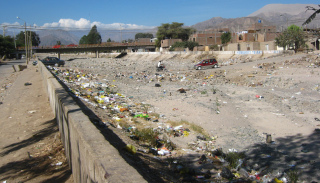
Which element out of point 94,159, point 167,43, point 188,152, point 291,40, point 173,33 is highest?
point 173,33

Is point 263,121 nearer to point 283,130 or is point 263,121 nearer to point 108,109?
point 283,130

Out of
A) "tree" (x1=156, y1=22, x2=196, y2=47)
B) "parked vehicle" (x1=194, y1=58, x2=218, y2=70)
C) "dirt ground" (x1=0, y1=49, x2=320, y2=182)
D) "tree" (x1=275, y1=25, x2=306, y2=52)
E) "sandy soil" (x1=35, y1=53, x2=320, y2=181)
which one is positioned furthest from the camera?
"tree" (x1=156, y1=22, x2=196, y2=47)

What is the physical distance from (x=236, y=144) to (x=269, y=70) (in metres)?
18.9

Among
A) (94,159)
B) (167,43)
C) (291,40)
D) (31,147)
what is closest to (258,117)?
(31,147)

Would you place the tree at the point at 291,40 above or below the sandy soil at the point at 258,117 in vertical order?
Answer: above

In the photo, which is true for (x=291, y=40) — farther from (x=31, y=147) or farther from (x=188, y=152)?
(x=31, y=147)

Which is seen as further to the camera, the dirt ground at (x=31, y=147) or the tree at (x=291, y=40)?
the tree at (x=291, y=40)

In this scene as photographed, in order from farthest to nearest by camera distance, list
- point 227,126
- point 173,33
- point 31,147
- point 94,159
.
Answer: point 173,33, point 227,126, point 31,147, point 94,159

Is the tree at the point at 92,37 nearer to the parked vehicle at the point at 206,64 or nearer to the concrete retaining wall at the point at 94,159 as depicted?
the parked vehicle at the point at 206,64

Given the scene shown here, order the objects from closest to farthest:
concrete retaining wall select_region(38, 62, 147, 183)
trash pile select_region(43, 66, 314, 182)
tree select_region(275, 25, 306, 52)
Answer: concrete retaining wall select_region(38, 62, 147, 183) → trash pile select_region(43, 66, 314, 182) → tree select_region(275, 25, 306, 52)

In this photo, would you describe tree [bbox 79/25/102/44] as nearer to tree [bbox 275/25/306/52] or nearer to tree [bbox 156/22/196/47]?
tree [bbox 156/22/196/47]

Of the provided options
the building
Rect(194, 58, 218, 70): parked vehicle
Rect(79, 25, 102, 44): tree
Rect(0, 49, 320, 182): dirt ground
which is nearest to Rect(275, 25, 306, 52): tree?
Rect(194, 58, 218, 70): parked vehicle

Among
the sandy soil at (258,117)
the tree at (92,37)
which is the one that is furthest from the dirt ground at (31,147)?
the tree at (92,37)

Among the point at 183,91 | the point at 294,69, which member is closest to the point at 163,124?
the point at 183,91
